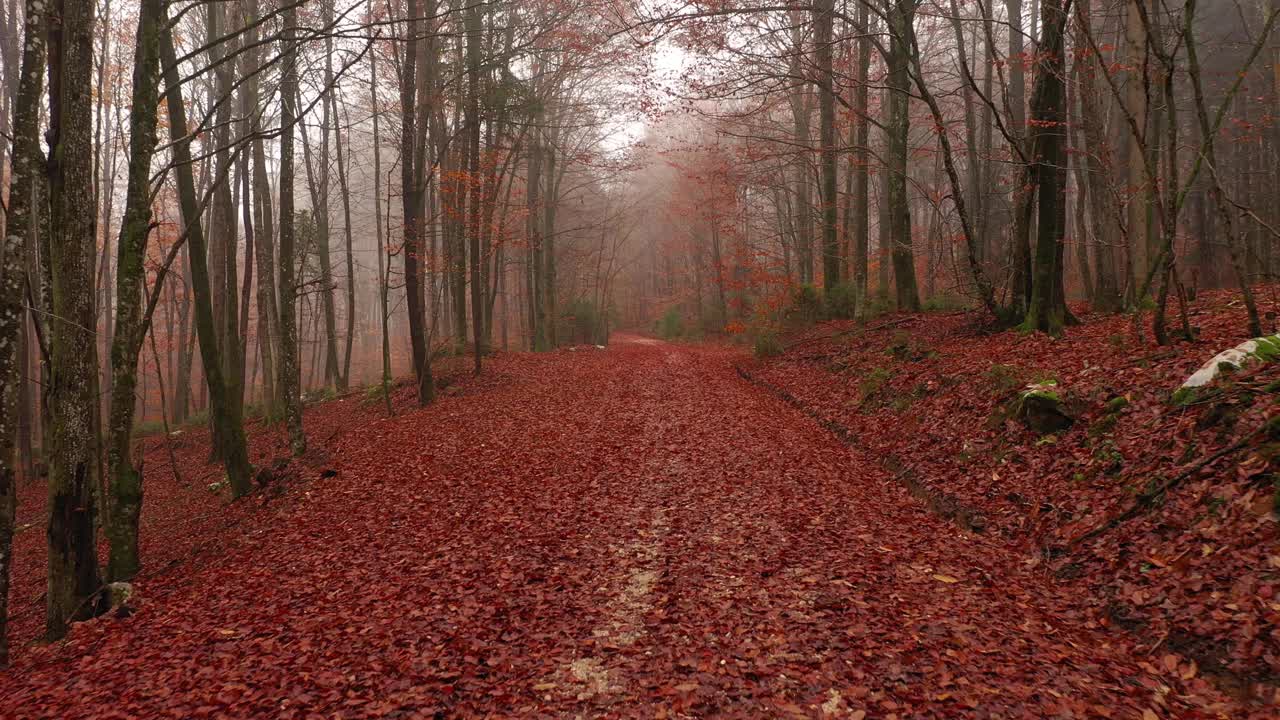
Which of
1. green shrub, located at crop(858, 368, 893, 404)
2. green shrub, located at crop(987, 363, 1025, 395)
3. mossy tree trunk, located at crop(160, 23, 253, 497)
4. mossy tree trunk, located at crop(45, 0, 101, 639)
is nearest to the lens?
mossy tree trunk, located at crop(45, 0, 101, 639)

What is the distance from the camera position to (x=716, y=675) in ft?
12.5

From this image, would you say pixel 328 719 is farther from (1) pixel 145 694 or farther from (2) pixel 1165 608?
(2) pixel 1165 608

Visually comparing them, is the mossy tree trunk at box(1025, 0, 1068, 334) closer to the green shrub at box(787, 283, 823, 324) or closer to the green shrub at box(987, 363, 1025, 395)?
the green shrub at box(987, 363, 1025, 395)

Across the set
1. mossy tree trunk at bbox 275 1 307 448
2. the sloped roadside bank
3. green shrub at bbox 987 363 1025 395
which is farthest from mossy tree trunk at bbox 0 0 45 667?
green shrub at bbox 987 363 1025 395

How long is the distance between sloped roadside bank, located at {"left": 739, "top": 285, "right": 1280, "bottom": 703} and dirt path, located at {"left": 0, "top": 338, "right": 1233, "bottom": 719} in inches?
12.2

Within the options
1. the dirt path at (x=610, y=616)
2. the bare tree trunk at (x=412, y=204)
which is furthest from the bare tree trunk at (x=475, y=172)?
the dirt path at (x=610, y=616)

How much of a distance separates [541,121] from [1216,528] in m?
20.5

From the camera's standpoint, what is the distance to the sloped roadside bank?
3725mm

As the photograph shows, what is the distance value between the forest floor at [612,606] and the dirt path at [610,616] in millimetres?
22

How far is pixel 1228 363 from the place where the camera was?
5379 mm

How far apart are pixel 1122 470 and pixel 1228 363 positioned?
132cm

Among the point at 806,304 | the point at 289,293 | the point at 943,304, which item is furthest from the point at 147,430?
the point at 943,304

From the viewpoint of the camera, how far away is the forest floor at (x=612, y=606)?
3623 millimetres

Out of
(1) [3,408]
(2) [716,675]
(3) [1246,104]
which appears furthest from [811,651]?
(3) [1246,104]
